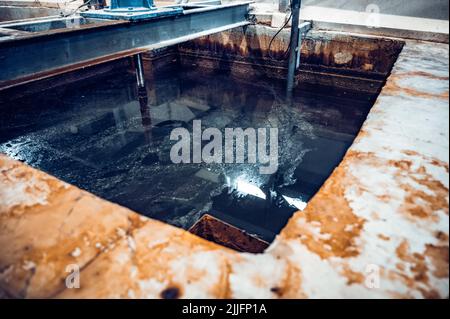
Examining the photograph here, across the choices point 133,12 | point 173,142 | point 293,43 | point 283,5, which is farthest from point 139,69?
point 283,5

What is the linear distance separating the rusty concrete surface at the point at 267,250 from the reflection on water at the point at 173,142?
4.44 feet

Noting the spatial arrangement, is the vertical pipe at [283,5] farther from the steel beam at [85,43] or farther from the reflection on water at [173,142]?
the steel beam at [85,43]

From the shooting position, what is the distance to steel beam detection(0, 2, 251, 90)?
2.42 m

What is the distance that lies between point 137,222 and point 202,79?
523 cm

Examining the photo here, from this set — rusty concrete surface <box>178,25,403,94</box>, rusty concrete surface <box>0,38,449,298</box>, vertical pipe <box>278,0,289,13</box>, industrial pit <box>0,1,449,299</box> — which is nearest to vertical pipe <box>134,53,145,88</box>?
industrial pit <box>0,1,449,299</box>

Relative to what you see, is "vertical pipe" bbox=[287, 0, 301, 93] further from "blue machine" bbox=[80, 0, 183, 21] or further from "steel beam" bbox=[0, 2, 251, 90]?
"blue machine" bbox=[80, 0, 183, 21]

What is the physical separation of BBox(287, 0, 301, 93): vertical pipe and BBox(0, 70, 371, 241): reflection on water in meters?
0.29

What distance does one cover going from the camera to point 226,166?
128 inches

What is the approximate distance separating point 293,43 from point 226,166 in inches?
110

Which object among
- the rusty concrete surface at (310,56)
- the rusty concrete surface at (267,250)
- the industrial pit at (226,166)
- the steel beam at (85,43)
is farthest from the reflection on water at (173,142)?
the rusty concrete surface at (267,250)

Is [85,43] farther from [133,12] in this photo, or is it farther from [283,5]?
[283,5]

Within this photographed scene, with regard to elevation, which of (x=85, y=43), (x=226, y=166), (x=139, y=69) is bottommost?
(x=226, y=166)

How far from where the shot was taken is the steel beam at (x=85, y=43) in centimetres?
242
